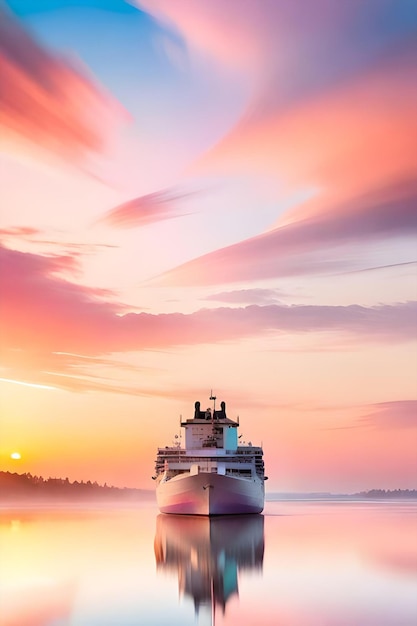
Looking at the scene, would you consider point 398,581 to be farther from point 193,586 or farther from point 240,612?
point 240,612

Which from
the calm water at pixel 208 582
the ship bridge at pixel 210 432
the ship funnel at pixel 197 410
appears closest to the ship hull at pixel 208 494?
the ship bridge at pixel 210 432

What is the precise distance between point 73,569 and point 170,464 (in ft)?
196

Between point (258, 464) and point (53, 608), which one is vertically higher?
point (258, 464)

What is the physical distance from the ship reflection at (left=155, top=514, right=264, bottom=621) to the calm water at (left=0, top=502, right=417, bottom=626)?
0.21 feet

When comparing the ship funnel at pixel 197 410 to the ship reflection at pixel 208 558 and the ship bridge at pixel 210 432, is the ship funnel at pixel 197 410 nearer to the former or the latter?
the ship bridge at pixel 210 432

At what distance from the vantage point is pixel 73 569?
45.1 m

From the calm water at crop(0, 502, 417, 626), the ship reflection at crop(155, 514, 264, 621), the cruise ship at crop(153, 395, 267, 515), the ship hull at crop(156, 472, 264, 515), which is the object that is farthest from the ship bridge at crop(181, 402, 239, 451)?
the calm water at crop(0, 502, 417, 626)

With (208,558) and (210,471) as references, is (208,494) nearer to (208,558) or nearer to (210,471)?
(210,471)

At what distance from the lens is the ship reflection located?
115 feet

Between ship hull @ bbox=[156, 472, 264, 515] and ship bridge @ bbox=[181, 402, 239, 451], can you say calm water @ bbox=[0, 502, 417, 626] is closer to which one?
ship hull @ bbox=[156, 472, 264, 515]

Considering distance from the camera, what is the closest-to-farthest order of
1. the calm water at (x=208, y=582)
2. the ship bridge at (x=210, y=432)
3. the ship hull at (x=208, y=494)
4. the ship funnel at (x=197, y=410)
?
1. the calm water at (x=208, y=582)
2. the ship hull at (x=208, y=494)
3. the ship bridge at (x=210, y=432)
4. the ship funnel at (x=197, y=410)

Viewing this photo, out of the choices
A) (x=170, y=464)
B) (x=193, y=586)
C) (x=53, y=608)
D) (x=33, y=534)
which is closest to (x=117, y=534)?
(x=33, y=534)

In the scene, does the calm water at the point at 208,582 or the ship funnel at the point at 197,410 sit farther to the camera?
the ship funnel at the point at 197,410

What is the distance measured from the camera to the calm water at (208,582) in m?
29.6
